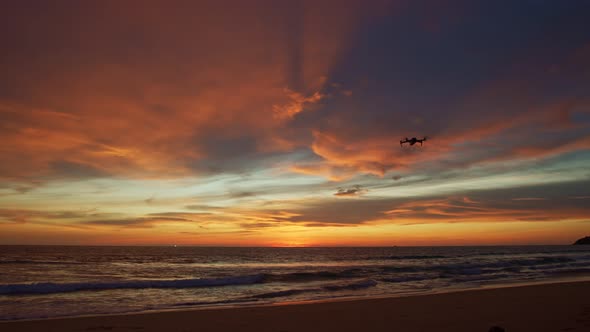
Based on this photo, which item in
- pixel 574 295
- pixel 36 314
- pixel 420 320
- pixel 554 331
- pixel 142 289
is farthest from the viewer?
pixel 142 289

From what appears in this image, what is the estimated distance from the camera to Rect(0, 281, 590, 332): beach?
10.0 m

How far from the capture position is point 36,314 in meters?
13.1

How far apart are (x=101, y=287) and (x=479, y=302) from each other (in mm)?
19551

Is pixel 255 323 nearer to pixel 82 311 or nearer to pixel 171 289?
pixel 82 311

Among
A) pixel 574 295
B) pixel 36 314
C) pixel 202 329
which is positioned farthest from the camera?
pixel 574 295

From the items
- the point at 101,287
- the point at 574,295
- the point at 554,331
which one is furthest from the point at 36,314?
the point at 574,295

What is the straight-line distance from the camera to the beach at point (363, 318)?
32.9 ft

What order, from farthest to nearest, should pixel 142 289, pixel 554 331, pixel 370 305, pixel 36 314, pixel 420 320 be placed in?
1. pixel 142 289
2. pixel 370 305
3. pixel 36 314
4. pixel 420 320
5. pixel 554 331

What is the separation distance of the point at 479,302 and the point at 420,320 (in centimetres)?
545

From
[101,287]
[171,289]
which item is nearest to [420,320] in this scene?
[171,289]

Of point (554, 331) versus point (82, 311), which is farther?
point (82, 311)

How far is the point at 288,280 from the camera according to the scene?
94.1 ft

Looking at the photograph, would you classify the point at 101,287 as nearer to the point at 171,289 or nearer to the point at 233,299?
the point at 171,289

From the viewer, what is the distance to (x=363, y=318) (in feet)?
37.6
